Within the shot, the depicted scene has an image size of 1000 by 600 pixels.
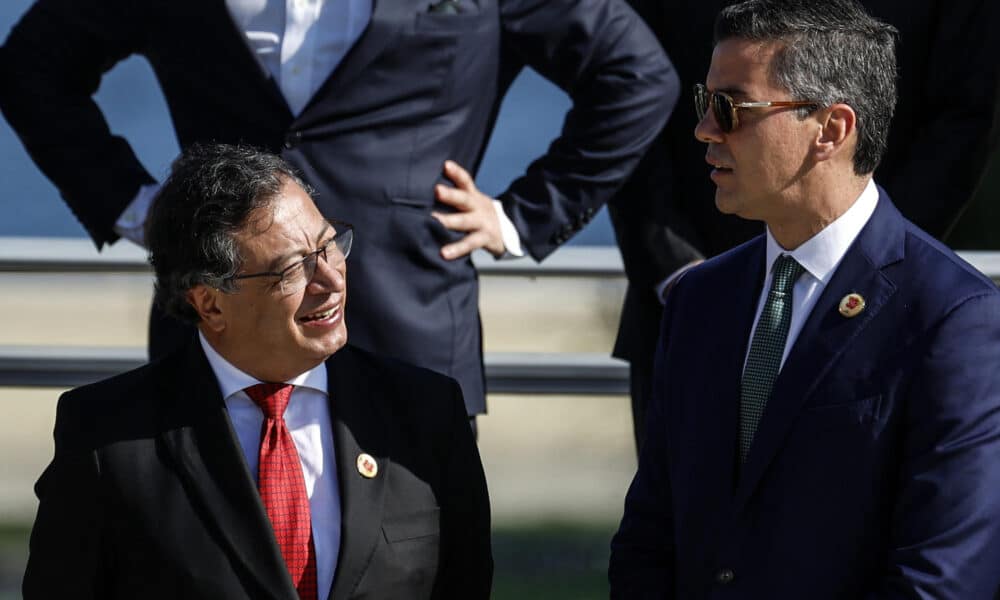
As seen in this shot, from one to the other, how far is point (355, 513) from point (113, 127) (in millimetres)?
2631

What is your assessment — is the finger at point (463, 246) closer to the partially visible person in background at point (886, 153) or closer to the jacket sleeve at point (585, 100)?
the jacket sleeve at point (585, 100)

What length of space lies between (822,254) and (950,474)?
0.38 meters

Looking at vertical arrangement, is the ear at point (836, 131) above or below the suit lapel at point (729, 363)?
above

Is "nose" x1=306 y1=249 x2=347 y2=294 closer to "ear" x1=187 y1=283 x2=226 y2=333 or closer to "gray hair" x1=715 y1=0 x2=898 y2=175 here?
"ear" x1=187 y1=283 x2=226 y2=333

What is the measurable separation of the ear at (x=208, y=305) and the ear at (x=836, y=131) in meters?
0.94

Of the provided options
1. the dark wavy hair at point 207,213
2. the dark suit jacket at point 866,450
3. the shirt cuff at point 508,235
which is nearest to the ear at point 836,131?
the dark suit jacket at point 866,450

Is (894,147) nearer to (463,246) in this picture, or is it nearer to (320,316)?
(463,246)

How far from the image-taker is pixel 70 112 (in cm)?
364

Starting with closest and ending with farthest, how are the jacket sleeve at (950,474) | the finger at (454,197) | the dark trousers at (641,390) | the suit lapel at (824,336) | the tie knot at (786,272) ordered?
the jacket sleeve at (950,474)
the suit lapel at (824,336)
the tie knot at (786,272)
the finger at (454,197)
the dark trousers at (641,390)

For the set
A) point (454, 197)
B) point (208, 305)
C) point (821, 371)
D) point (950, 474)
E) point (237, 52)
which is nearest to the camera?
point (950, 474)

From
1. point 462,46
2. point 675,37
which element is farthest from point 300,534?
point 675,37

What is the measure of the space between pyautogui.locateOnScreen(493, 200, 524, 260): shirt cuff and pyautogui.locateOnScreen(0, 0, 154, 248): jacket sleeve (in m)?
0.76

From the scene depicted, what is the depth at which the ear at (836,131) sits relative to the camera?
2.46 m

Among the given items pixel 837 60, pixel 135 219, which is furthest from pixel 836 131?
pixel 135 219
